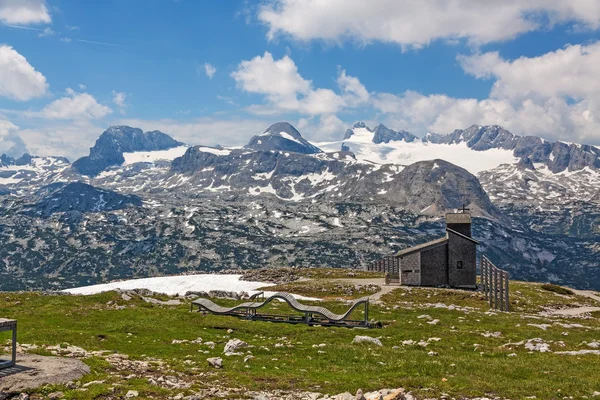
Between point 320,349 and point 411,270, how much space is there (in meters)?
54.1

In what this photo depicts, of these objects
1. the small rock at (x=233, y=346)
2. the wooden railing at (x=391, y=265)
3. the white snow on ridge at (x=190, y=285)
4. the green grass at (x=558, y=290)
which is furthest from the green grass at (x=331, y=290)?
the small rock at (x=233, y=346)

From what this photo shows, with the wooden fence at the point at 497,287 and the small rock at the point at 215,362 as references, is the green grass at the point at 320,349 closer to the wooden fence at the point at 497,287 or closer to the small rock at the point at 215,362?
the small rock at the point at 215,362

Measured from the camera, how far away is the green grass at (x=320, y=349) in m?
20.7

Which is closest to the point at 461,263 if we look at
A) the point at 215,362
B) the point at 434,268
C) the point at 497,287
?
the point at 434,268

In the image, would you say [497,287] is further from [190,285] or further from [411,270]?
[190,285]

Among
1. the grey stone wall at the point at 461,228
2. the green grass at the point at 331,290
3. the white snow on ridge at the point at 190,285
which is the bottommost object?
the white snow on ridge at the point at 190,285

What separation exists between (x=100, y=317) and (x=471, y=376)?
96.4 ft

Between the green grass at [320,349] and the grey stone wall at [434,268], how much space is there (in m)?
28.5

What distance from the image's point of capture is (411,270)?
8112cm

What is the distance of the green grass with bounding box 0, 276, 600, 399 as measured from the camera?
20734 millimetres

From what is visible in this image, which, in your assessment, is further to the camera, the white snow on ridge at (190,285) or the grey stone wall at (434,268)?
the white snow on ridge at (190,285)

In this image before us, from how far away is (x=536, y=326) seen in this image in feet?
133

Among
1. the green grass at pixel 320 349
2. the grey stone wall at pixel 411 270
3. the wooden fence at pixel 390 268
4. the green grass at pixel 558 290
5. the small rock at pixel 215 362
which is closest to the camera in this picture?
the green grass at pixel 320 349

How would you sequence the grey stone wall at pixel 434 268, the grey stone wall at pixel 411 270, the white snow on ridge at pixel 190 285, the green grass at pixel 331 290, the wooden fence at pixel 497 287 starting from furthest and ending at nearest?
the white snow on ridge at pixel 190 285 → the grey stone wall at pixel 411 270 → the grey stone wall at pixel 434 268 → the green grass at pixel 331 290 → the wooden fence at pixel 497 287
